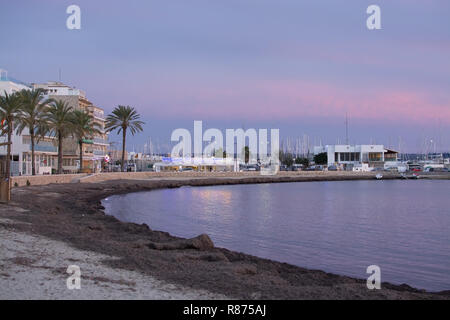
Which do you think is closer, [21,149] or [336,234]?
[336,234]

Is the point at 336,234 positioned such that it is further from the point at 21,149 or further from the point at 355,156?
the point at 355,156

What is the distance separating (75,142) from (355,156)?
8141 cm

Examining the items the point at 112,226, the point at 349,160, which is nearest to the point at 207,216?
the point at 112,226

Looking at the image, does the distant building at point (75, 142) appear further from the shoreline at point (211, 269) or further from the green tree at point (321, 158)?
the green tree at point (321, 158)

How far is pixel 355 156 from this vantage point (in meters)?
135

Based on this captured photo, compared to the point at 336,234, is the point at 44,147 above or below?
above

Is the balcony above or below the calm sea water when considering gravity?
above

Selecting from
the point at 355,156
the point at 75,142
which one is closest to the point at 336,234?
the point at 75,142

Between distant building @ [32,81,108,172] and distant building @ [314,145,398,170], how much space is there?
65.9 metres

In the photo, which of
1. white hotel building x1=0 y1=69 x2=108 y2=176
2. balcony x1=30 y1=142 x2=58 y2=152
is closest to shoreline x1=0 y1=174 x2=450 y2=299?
white hotel building x1=0 y1=69 x2=108 y2=176

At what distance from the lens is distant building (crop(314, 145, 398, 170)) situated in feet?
436

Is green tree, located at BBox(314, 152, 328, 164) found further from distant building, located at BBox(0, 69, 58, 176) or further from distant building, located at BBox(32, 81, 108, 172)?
distant building, located at BBox(0, 69, 58, 176)

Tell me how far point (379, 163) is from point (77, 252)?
131626 mm
